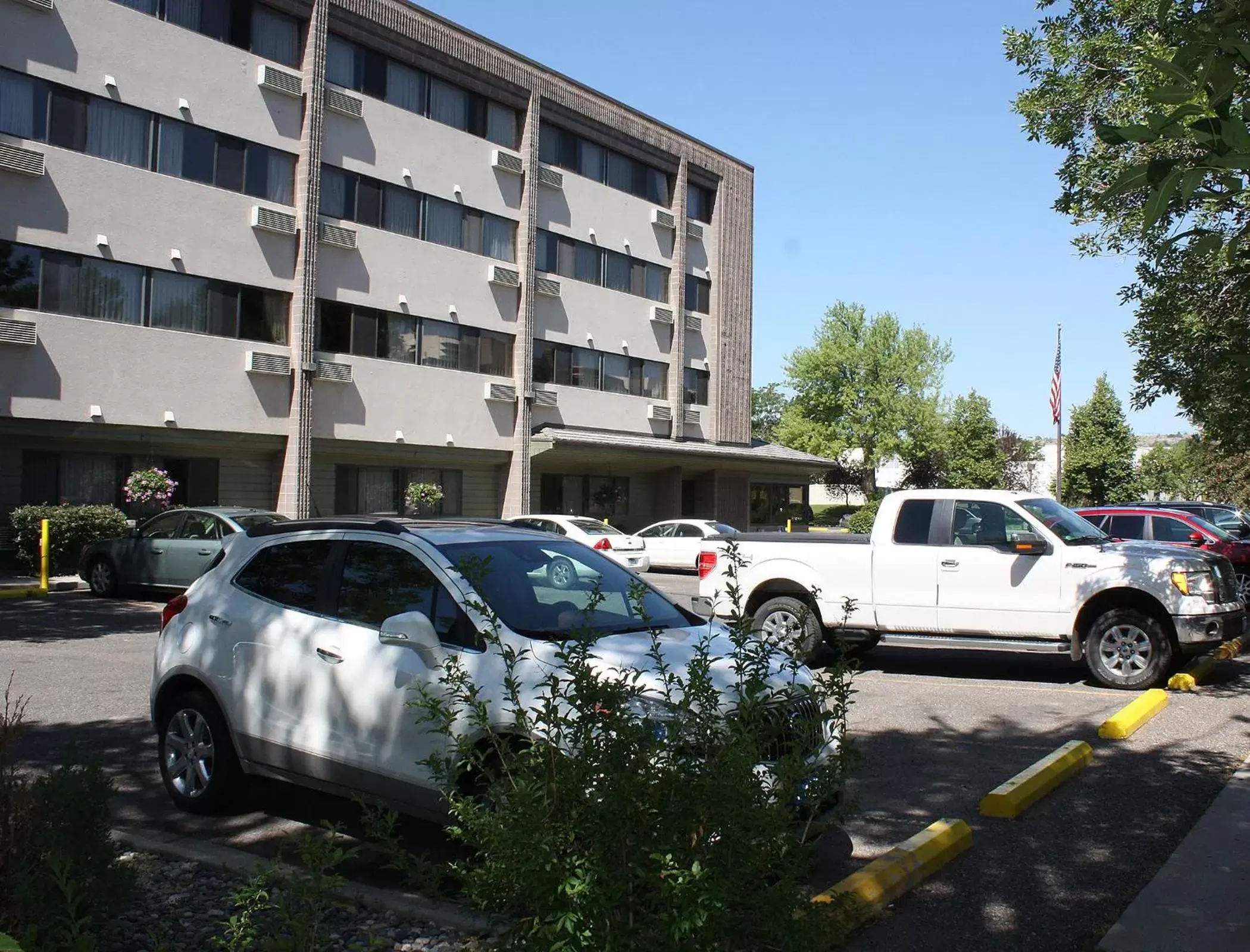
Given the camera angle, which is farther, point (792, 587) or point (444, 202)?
point (444, 202)

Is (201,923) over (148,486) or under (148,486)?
under

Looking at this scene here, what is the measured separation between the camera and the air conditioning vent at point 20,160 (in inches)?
889

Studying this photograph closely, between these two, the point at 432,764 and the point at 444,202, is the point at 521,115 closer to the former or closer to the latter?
the point at 444,202

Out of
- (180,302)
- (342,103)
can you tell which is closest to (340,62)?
(342,103)

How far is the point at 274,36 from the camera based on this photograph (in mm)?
28391

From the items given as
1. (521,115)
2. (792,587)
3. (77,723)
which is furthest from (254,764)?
(521,115)

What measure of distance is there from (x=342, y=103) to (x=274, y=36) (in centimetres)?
231

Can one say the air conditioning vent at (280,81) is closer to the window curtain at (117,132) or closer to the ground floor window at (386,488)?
the window curtain at (117,132)

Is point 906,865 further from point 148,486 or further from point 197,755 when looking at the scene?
point 148,486

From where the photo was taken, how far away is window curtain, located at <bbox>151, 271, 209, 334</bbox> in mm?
25656

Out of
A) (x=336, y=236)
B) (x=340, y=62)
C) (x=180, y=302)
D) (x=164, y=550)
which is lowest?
(x=164, y=550)

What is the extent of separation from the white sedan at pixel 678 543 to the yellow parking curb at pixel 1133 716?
19.7 metres

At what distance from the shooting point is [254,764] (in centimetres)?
628

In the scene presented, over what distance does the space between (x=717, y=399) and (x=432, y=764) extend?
40.7 metres
